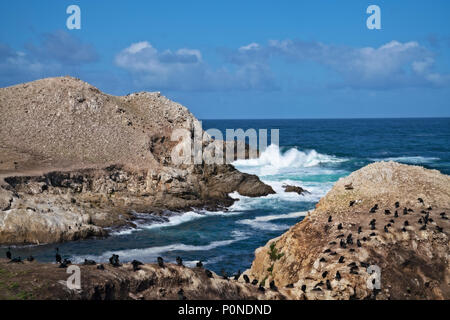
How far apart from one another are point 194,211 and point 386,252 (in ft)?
85.4

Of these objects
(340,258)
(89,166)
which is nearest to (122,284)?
(340,258)

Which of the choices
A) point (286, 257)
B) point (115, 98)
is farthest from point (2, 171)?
point (286, 257)

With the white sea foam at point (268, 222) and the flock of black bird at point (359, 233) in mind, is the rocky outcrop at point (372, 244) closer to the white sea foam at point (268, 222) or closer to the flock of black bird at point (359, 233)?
the flock of black bird at point (359, 233)

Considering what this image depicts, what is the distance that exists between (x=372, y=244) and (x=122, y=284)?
849 cm

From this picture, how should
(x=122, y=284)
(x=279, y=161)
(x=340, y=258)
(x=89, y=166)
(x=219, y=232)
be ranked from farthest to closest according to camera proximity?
(x=279, y=161), (x=89, y=166), (x=219, y=232), (x=340, y=258), (x=122, y=284)

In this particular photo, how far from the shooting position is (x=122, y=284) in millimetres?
13438

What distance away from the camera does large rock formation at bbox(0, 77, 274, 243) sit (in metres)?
32.7

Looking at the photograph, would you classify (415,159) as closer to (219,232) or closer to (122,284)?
(219,232)

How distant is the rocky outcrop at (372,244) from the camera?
596 inches

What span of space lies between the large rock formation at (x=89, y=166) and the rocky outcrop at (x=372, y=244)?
17656 mm

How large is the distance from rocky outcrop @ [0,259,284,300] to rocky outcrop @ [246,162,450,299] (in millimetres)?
2127

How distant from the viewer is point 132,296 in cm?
1336

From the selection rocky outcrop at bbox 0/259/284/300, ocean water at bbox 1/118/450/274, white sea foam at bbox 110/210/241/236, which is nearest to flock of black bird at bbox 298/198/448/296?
rocky outcrop at bbox 0/259/284/300

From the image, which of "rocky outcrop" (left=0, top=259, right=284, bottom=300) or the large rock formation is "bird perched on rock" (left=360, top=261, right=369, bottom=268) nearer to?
"rocky outcrop" (left=0, top=259, right=284, bottom=300)
